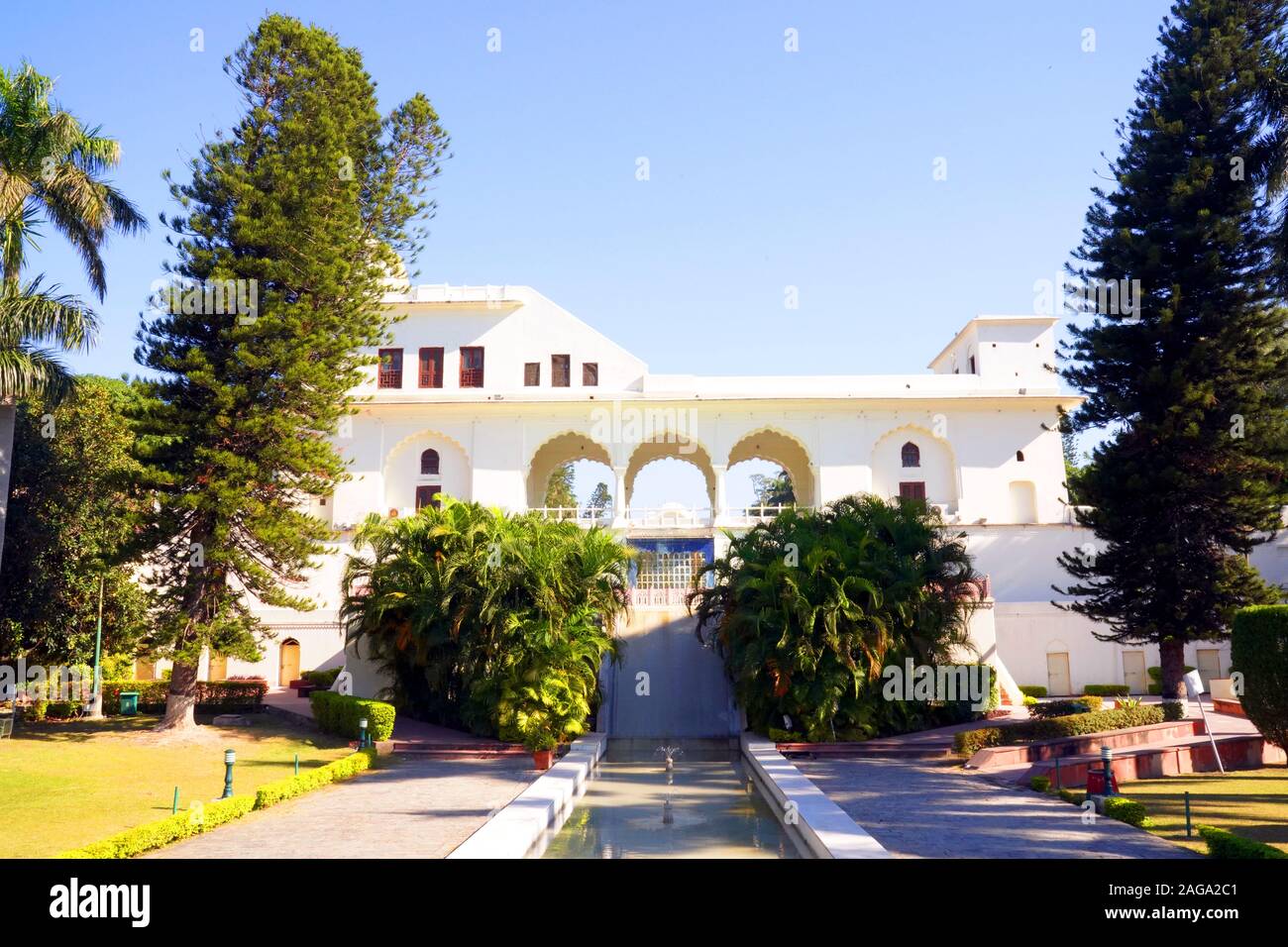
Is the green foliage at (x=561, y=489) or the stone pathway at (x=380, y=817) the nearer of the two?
the stone pathway at (x=380, y=817)

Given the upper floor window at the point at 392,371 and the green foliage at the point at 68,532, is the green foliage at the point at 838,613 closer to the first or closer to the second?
the green foliage at the point at 68,532

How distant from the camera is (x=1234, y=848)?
768cm

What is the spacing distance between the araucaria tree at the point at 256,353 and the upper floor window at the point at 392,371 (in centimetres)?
1097

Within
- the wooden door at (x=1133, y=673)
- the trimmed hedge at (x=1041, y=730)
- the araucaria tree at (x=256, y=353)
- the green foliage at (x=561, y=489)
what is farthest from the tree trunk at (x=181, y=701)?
the green foliage at (x=561, y=489)

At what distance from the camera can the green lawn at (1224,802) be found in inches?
370

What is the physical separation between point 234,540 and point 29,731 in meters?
5.04

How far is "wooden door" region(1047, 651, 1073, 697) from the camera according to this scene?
998 inches

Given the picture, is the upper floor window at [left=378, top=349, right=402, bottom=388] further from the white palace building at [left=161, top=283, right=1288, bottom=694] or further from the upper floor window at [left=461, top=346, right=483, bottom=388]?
the upper floor window at [left=461, top=346, right=483, bottom=388]

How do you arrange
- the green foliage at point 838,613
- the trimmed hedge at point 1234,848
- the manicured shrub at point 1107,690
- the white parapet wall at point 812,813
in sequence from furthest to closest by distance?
1. the manicured shrub at point 1107,690
2. the green foliage at point 838,613
3. the white parapet wall at point 812,813
4. the trimmed hedge at point 1234,848

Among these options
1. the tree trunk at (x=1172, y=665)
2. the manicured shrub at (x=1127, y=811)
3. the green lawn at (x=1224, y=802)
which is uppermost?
the tree trunk at (x=1172, y=665)

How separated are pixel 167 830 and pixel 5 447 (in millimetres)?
11407
